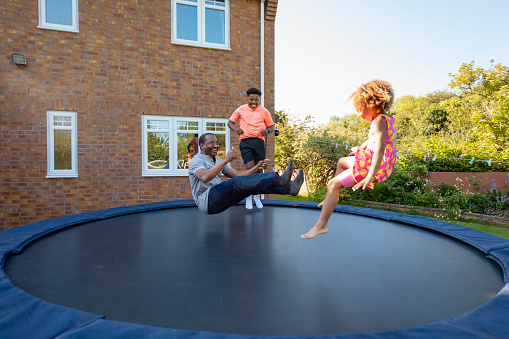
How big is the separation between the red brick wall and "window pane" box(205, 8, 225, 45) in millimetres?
4508

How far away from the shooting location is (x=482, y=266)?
1.56m

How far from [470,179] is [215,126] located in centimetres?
463

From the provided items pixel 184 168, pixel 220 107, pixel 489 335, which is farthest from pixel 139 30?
pixel 489 335

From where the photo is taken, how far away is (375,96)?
5.42 ft

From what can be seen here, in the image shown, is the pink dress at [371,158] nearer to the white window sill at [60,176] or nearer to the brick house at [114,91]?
the brick house at [114,91]

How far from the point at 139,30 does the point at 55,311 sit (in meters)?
4.22

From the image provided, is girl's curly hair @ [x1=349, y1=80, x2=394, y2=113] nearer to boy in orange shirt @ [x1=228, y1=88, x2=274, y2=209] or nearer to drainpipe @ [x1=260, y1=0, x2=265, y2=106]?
boy in orange shirt @ [x1=228, y1=88, x2=274, y2=209]

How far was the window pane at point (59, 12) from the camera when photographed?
401cm

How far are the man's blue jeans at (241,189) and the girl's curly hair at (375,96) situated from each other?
0.60 metres

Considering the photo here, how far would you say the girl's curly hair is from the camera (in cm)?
164

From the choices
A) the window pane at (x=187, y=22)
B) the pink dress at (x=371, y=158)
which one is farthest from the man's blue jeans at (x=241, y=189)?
the window pane at (x=187, y=22)

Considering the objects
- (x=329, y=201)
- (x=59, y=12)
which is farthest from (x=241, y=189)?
(x=59, y=12)

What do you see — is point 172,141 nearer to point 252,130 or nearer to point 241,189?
point 252,130

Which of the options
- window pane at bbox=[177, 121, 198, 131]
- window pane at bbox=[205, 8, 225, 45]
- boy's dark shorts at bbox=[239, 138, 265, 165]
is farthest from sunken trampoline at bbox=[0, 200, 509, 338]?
window pane at bbox=[205, 8, 225, 45]
